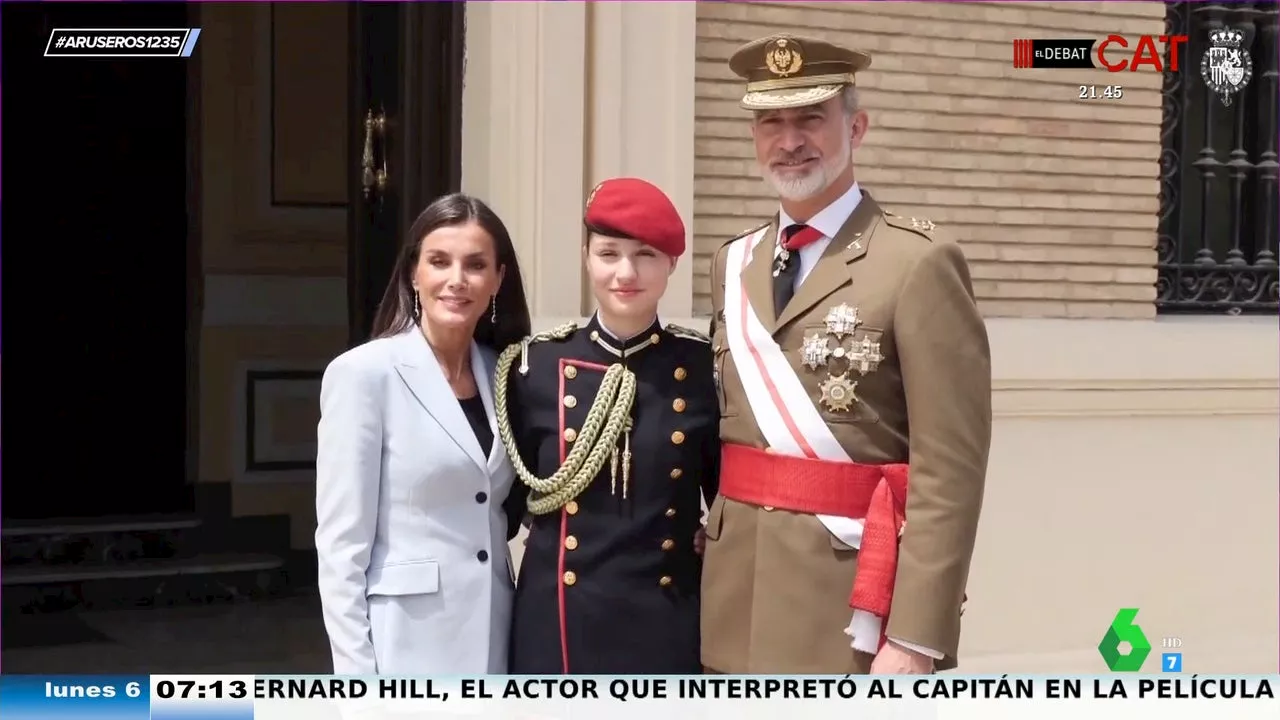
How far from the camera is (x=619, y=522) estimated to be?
9.04 ft

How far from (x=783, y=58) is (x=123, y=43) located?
4.22 m

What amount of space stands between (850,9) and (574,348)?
260 cm

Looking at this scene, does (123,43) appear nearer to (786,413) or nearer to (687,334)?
(687,334)

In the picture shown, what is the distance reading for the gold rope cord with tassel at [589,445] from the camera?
273 cm

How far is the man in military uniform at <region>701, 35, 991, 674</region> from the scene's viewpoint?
8.45 ft

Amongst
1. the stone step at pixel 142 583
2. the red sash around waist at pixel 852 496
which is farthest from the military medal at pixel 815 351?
the stone step at pixel 142 583

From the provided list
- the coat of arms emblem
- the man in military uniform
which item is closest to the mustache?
the man in military uniform

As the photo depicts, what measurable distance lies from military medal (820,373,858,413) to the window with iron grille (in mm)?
3326

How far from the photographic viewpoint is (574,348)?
284cm

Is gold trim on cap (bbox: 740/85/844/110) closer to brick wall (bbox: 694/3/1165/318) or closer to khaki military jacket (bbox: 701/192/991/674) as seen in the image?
khaki military jacket (bbox: 701/192/991/674)

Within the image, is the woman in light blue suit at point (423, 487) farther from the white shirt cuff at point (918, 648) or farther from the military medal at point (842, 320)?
the white shirt cuff at point (918, 648)

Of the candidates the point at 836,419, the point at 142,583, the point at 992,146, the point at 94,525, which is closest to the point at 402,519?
the point at 836,419

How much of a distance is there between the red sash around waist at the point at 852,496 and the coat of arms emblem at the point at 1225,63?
3.61 metres

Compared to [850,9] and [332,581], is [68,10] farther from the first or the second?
[332,581]
